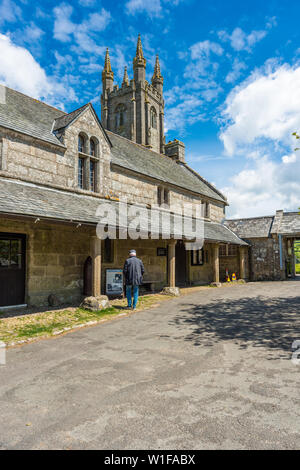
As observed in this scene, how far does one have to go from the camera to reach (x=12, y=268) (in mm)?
8984

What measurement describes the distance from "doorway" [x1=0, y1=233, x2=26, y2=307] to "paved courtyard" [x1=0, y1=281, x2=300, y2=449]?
3405 mm

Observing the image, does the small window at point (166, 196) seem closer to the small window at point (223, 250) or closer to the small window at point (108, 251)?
the small window at point (108, 251)

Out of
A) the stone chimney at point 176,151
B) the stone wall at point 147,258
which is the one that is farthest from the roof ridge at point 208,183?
the stone wall at point 147,258

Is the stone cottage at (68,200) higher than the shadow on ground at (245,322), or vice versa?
the stone cottage at (68,200)

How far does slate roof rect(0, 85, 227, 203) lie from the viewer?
33.4ft

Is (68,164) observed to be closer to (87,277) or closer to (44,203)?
(44,203)

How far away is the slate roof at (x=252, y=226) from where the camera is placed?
848 inches

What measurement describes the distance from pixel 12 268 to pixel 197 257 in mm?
11729

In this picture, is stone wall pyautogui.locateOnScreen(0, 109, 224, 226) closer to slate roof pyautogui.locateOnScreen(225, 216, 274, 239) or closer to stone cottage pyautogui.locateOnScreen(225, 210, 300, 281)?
slate roof pyautogui.locateOnScreen(225, 216, 274, 239)

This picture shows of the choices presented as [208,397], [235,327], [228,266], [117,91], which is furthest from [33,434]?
[117,91]

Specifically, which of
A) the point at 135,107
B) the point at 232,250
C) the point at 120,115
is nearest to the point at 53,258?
the point at 232,250

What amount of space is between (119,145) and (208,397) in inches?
585

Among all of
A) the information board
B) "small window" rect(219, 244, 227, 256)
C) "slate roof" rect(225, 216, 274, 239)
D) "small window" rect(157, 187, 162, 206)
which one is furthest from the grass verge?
"slate roof" rect(225, 216, 274, 239)

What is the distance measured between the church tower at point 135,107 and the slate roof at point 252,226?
24671 millimetres
